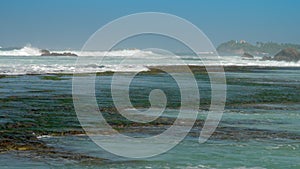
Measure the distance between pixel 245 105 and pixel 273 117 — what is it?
13.2ft

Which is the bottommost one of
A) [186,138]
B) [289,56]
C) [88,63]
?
[186,138]

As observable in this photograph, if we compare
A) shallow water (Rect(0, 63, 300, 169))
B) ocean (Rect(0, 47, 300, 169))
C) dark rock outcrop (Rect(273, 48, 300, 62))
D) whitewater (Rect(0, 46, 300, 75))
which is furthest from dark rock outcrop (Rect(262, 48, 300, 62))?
ocean (Rect(0, 47, 300, 169))

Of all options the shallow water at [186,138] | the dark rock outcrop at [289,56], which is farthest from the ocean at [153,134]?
the dark rock outcrop at [289,56]

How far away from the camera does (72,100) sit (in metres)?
23.1

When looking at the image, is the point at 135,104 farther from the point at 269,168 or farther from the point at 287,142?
the point at 269,168

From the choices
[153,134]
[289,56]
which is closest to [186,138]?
[153,134]

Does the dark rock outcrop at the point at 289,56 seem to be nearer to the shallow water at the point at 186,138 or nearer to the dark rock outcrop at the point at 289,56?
the dark rock outcrop at the point at 289,56

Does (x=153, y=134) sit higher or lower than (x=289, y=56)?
lower

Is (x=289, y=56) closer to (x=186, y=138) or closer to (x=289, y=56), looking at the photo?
(x=289, y=56)

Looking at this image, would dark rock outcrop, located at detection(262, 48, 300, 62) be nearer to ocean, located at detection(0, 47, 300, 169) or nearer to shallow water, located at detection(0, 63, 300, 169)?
shallow water, located at detection(0, 63, 300, 169)

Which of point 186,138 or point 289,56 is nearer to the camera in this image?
point 186,138

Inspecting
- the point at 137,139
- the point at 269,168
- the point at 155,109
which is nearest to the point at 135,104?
the point at 155,109

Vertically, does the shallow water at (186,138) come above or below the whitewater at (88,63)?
below

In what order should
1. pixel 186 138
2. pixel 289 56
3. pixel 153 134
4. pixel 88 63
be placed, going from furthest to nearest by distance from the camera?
pixel 289 56
pixel 88 63
pixel 153 134
pixel 186 138
